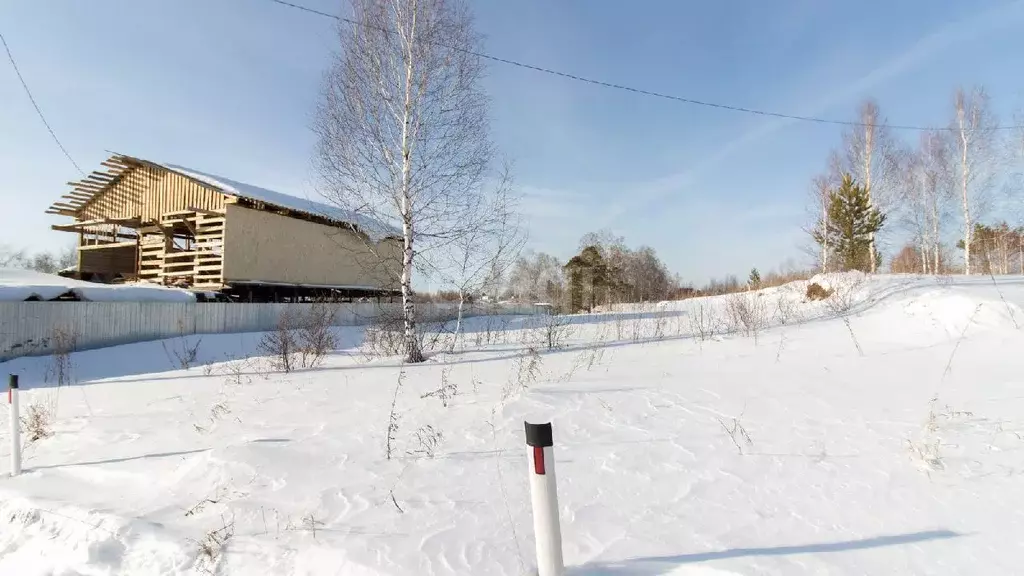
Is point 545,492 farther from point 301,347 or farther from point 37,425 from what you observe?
point 301,347

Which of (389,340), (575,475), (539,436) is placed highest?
(539,436)

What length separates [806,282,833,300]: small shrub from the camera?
55.5 feet

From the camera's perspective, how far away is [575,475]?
3518 mm

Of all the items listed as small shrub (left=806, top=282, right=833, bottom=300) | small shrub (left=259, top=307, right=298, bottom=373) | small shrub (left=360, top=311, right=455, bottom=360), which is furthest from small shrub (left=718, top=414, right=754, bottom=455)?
small shrub (left=806, top=282, right=833, bottom=300)

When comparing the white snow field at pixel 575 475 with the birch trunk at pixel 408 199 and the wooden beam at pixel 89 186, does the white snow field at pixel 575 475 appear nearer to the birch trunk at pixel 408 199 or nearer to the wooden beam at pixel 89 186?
the birch trunk at pixel 408 199

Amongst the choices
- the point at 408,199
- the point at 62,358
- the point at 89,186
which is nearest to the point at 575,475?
the point at 408,199

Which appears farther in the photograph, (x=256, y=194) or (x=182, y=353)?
(x=256, y=194)

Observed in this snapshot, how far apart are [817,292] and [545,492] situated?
19.3m

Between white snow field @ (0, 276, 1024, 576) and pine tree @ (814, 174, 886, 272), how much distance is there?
67.9 ft

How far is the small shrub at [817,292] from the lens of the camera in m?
16.9

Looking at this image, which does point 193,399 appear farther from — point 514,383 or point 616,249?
point 616,249

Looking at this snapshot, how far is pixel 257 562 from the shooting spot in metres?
2.62

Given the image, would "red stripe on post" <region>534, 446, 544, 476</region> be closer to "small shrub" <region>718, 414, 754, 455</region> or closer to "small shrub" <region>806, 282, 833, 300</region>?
"small shrub" <region>718, 414, 754, 455</region>

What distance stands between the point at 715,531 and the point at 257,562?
103 inches
